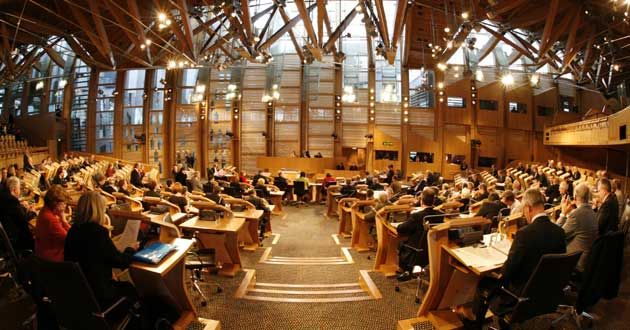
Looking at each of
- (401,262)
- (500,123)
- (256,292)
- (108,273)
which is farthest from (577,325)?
(500,123)

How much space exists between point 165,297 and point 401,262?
9.17 ft

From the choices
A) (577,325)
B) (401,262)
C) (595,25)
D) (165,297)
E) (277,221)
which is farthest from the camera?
(595,25)

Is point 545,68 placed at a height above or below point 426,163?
above

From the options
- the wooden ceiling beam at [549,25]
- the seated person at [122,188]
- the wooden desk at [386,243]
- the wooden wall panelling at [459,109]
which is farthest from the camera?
the wooden wall panelling at [459,109]

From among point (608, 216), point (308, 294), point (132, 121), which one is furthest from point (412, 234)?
point (132, 121)

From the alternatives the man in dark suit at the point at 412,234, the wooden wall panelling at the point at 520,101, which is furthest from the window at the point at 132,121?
the wooden wall panelling at the point at 520,101

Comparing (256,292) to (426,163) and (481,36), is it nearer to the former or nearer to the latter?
(426,163)

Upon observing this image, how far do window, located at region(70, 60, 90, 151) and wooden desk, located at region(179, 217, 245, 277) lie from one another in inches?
803

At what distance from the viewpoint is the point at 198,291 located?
4172mm

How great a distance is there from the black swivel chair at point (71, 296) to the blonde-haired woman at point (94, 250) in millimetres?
154

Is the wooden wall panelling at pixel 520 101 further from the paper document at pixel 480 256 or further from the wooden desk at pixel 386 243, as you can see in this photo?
the paper document at pixel 480 256

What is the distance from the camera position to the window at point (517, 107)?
818 inches

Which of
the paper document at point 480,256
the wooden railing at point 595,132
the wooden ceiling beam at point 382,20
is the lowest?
the paper document at point 480,256

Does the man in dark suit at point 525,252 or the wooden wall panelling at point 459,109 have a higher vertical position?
the wooden wall panelling at point 459,109
